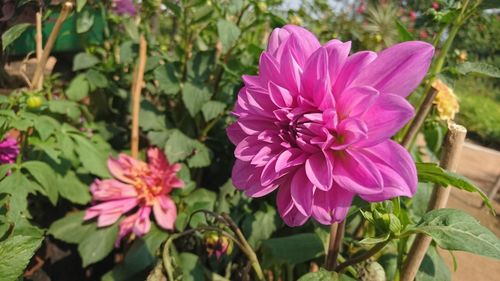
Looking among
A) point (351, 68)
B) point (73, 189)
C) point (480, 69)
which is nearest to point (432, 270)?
point (480, 69)

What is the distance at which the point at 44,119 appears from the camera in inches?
39.0

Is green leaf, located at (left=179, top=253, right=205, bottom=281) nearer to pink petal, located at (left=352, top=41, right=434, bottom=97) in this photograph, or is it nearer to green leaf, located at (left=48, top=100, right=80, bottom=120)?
green leaf, located at (left=48, top=100, right=80, bottom=120)

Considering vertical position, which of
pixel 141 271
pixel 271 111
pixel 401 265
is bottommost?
pixel 141 271

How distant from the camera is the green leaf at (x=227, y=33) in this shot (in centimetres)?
114

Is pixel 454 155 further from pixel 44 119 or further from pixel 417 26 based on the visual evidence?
pixel 44 119

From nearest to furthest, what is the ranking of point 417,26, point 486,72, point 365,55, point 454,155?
point 365,55
point 454,155
point 486,72
point 417,26

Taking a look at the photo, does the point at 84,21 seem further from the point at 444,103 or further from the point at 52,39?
the point at 444,103

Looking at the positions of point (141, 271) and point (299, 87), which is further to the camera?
point (141, 271)

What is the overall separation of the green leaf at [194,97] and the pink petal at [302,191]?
783 mm

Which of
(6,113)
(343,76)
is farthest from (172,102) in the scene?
(343,76)

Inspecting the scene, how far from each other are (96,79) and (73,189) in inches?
16.6

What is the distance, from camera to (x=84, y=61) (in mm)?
1394

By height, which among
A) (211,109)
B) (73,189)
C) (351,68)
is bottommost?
(73,189)

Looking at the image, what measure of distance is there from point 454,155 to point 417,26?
1.65 feet
